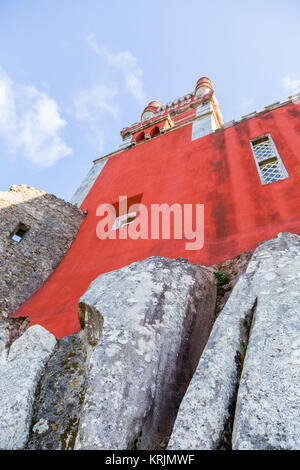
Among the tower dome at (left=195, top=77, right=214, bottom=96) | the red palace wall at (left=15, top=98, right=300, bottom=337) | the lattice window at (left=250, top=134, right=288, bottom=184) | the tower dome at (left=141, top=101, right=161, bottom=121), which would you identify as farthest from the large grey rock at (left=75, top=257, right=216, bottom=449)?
the tower dome at (left=141, top=101, right=161, bottom=121)

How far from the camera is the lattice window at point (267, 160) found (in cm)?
635

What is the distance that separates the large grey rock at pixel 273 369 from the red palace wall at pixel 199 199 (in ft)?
6.11

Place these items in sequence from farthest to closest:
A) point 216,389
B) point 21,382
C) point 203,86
Answer: point 203,86 < point 21,382 < point 216,389

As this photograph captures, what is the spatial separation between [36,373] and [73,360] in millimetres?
395

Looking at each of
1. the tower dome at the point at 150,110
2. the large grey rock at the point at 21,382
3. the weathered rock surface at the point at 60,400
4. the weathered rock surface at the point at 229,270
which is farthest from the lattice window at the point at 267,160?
the tower dome at the point at 150,110

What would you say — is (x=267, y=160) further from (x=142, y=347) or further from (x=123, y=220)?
(x=142, y=347)

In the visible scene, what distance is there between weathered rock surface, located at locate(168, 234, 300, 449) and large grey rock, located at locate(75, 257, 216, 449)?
433 mm

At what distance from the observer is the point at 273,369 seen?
214 cm

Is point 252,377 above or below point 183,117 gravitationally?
below

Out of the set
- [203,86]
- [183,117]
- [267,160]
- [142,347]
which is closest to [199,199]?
[267,160]

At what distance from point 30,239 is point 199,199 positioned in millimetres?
3948

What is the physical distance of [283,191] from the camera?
561cm

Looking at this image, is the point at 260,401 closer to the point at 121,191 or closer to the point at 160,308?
the point at 160,308
